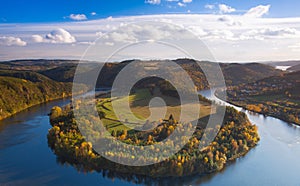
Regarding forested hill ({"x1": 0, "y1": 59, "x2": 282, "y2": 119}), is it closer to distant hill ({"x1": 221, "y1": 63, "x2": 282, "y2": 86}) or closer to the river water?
distant hill ({"x1": 221, "y1": 63, "x2": 282, "y2": 86})

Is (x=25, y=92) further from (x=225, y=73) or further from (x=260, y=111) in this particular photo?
(x=225, y=73)

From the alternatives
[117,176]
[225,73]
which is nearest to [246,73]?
[225,73]

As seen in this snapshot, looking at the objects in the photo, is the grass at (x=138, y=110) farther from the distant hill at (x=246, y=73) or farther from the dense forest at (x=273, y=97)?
the distant hill at (x=246, y=73)

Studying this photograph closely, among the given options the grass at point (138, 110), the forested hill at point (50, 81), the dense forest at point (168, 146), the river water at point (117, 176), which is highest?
the forested hill at point (50, 81)

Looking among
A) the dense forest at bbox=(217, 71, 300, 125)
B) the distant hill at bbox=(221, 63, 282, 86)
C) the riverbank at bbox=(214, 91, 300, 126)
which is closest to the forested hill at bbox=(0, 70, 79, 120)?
the riverbank at bbox=(214, 91, 300, 126)

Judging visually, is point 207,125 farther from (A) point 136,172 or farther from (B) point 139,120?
(A) point 136,172

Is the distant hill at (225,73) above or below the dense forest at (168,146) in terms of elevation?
above

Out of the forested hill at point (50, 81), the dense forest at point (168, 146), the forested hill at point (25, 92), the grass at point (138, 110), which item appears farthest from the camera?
the forested hill at point (50, 81)

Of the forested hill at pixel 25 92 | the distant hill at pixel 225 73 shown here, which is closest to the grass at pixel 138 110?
the forested hill at pixel 25 92
